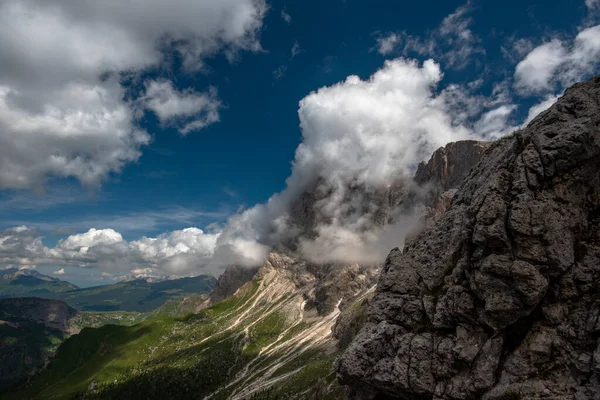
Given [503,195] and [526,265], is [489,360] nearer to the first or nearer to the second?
[526,265]

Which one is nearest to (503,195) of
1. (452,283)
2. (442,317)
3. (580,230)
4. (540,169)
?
(540,169)

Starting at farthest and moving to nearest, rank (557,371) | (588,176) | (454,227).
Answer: (454,227)
(588,176)
(557,371)

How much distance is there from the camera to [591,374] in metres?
23.8

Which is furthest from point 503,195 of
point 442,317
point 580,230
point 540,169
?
point 442,317

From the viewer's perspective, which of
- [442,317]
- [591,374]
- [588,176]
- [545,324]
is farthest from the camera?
[442,317]

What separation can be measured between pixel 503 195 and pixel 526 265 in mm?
6755

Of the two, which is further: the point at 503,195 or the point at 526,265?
the point at 503,195

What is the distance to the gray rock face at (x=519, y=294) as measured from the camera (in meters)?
26.2

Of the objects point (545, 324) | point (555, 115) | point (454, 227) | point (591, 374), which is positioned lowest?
point (591, 374)

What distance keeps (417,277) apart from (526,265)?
41.4ft

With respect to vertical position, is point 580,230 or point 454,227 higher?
point 454,227

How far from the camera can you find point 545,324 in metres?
27.6

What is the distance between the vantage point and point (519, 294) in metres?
27.9

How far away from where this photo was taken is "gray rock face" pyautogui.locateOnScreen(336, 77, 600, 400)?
2619 cm
